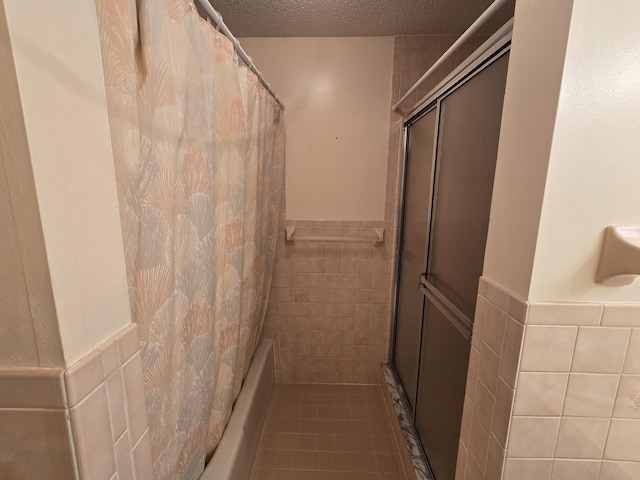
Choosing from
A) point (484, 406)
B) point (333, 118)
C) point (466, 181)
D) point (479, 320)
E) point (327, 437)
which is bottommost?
point (327, 437)

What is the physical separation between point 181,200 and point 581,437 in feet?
3.57

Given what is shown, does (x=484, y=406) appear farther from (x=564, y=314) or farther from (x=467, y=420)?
(x=564, y=314)

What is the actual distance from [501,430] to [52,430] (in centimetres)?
86

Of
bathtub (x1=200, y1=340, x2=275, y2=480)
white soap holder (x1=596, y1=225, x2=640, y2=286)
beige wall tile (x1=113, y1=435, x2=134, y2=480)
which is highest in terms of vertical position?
white soap holder (x1=596, y1=225, x2=640, y2=286)

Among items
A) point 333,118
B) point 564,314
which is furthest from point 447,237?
point 333,118

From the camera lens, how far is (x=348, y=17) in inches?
57.9

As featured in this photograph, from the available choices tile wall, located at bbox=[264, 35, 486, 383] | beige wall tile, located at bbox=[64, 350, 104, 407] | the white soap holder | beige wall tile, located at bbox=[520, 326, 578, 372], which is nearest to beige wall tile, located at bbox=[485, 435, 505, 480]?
beige wall tile, located at bbox=[520, 326, 578, 372]

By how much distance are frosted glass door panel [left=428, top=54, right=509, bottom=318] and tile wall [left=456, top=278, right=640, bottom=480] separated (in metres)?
0.26

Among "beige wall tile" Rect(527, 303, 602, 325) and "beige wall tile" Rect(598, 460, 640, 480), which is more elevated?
"beige wall tile" Rect(527, 303, 602, 325)

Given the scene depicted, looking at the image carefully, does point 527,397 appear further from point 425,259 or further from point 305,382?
point 305,382

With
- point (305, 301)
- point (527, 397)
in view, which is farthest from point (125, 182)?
point (305, 301)

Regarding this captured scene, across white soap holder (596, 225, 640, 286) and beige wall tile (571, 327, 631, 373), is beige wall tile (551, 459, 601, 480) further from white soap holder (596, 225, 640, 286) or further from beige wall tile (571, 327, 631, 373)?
white soap holder (596, 225, 640, 286)

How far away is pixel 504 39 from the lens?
2.43 feet

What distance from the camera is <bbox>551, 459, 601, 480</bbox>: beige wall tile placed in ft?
2.19
